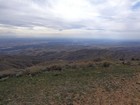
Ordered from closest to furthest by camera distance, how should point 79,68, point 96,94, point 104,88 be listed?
point 96,94 < point 104,88 < point 79,68

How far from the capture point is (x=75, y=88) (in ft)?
33.7

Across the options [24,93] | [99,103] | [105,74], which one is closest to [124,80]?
[105,74]

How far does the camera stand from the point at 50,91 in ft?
32.8

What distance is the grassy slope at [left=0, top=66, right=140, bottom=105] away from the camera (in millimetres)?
8805

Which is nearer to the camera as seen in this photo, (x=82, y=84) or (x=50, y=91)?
(x=50, y=91)

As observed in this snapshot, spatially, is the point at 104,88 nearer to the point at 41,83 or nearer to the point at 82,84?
the point at 82,84

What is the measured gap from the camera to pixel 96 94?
9.41m

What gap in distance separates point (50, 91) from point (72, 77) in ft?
8.94

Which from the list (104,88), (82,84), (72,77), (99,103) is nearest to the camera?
(99,103)

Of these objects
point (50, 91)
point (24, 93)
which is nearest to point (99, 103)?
point (50, 91)

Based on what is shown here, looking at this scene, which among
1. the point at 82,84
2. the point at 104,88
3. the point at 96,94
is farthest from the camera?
the point at 82,84

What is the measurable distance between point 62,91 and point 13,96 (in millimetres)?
2116

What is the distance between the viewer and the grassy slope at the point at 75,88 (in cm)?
880

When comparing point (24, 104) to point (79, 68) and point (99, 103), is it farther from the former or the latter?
point (79, 68)
